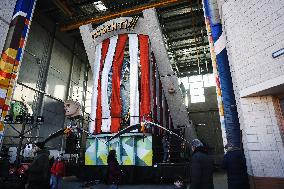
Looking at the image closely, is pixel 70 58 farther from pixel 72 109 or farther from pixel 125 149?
pixel 125 149

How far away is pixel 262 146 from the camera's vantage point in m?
5.92

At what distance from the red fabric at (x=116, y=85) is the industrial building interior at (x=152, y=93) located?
137cm

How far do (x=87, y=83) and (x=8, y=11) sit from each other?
49.2 ft

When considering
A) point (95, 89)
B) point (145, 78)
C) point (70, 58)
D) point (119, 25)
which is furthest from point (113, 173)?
point (70, 58)

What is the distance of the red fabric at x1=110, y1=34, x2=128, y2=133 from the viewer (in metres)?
12.5

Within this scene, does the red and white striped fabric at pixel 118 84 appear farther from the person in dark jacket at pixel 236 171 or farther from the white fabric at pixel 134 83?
the person in dark jacket at pixel 236 171

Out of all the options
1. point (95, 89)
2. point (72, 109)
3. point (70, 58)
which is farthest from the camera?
point (70, 58)

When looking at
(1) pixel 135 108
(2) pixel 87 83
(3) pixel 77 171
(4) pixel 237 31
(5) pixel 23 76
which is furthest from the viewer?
(2) pixel 87 83

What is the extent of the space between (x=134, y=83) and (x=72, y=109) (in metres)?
6.81

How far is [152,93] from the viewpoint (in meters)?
13.2

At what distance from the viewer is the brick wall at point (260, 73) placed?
18.6 ft

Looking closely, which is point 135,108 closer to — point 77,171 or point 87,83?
point 77,171

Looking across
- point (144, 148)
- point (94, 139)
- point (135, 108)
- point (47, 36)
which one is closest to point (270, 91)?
point (144, 148)

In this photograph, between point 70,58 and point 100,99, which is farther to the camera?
point 70,58
